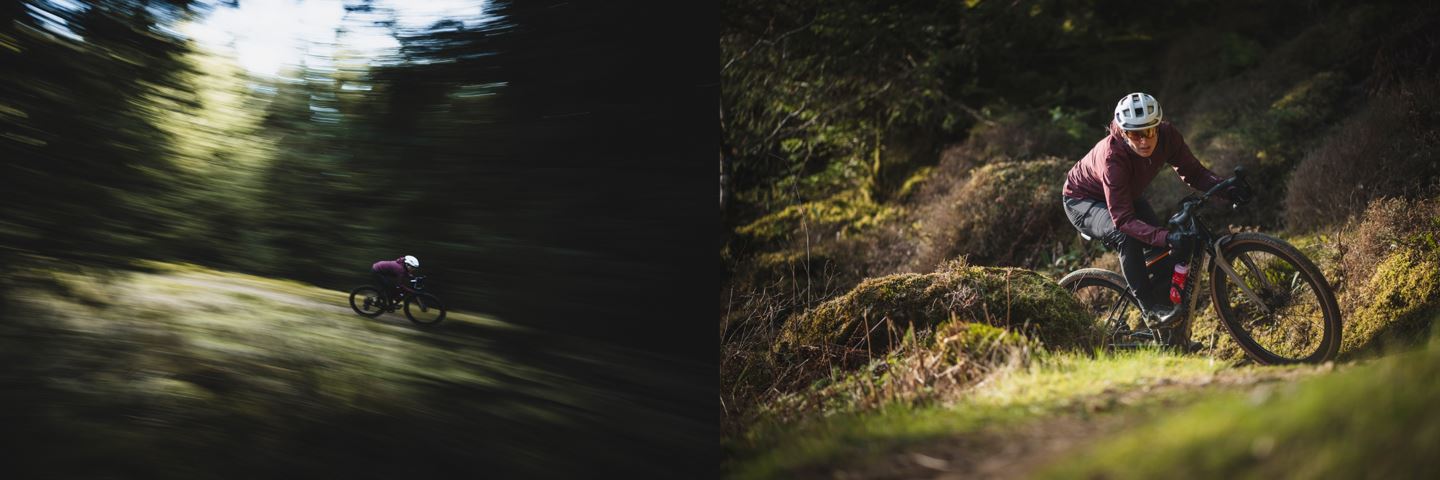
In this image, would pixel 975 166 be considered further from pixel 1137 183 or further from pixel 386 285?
pixel 386 285

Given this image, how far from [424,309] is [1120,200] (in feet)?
10.9

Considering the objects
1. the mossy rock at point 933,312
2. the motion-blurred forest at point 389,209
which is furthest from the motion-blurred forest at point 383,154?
the mossy rock at point 933,312

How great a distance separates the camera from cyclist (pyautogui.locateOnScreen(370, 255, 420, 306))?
11.7 ft

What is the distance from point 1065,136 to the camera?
754 cm

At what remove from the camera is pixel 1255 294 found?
3.41 m

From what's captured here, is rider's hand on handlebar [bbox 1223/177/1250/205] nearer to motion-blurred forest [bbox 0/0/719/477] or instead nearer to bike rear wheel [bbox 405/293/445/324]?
motion-blurred forest [bbox 0/0/719/477]

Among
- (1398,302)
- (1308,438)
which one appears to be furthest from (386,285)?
(1398,302)

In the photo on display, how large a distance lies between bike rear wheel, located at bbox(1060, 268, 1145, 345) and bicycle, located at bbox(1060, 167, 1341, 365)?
0.09 meters

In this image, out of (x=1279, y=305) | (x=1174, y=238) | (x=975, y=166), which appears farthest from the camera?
(x=975, y=166)

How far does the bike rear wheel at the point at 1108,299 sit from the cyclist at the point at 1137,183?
0.17 m

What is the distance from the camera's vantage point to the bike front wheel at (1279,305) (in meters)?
3.07

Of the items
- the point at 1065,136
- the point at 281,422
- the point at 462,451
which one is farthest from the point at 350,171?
the point at 1065,136

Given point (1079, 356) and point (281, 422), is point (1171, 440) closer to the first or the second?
point (1079, 356)

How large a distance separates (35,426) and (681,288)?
3.19 metres
